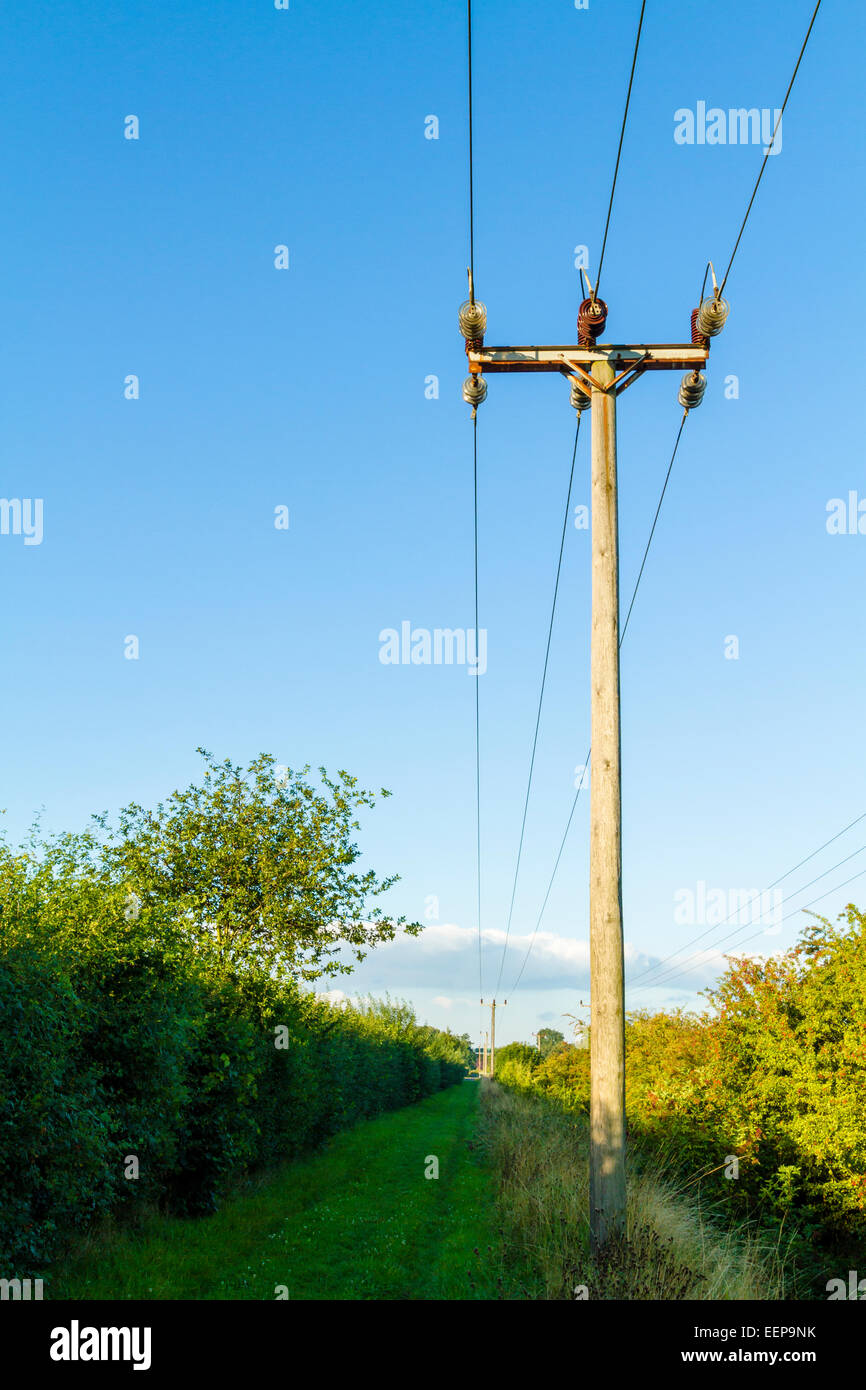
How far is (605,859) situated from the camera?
8625mm

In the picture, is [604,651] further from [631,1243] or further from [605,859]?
[631,1243]

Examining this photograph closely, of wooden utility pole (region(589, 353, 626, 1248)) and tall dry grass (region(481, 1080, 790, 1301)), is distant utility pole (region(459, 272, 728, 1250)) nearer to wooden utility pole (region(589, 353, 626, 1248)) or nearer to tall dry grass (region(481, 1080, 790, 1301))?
wooden utility pole (region(589, 353, 626, 1248))

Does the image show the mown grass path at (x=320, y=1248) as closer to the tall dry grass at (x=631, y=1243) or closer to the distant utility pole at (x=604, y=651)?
the tall dry grass at (x=631, y=1243)

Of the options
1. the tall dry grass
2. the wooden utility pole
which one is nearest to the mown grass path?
the tall dry grass

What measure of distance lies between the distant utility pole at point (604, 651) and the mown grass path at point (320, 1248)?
1468 mm

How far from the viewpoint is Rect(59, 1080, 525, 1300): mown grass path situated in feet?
29.2

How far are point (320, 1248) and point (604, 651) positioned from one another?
796cm

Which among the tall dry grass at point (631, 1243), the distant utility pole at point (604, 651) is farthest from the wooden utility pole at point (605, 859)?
the tall dry grass at point (631, 1243)

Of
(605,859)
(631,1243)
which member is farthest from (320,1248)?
(605,859)

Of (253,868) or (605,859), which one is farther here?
(253,868)

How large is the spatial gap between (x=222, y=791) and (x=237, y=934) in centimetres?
331

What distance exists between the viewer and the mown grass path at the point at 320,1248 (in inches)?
350

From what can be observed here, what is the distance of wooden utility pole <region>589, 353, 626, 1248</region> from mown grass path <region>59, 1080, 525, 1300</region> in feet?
4.11

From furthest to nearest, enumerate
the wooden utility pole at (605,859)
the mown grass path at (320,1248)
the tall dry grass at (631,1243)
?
the mown grass path at (320,1248), the wooden utility pole at (605,859), the tall dry grass at (631,1243)
